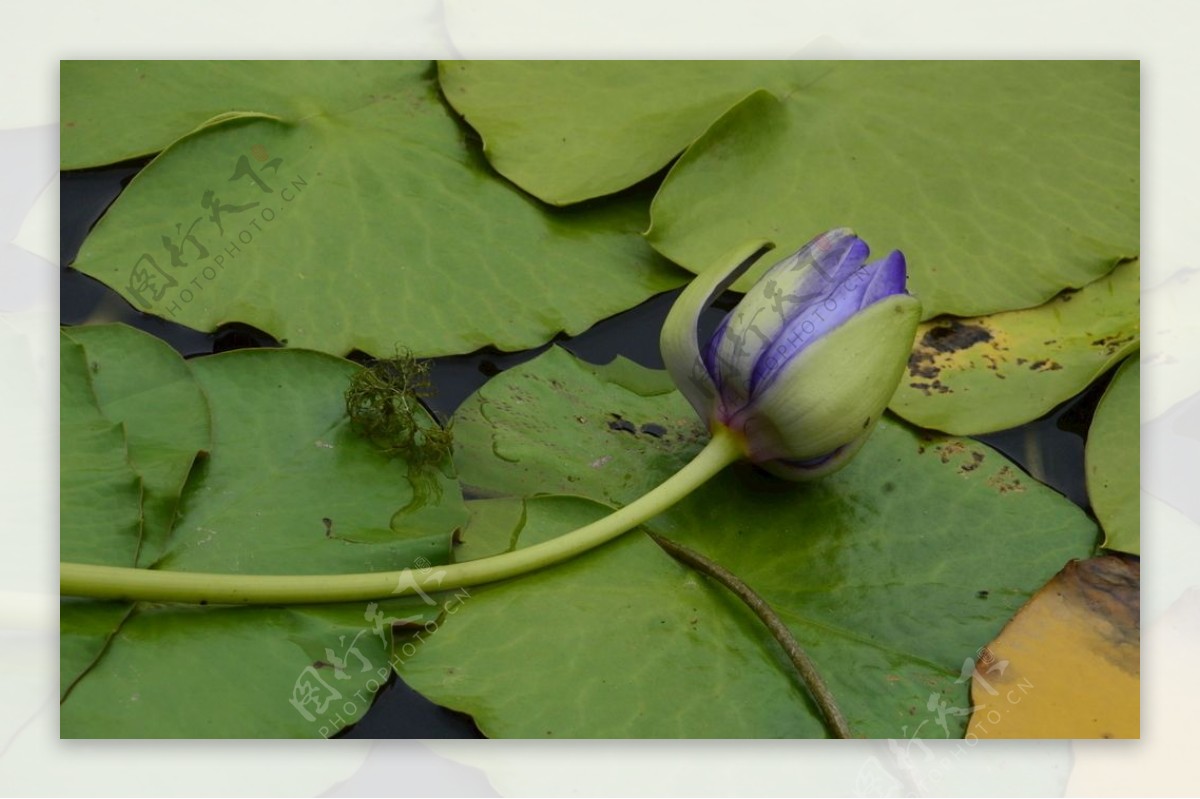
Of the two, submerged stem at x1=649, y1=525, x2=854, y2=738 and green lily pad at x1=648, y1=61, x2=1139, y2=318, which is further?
green lily pad at x1=648, y1=61, x2=1139, y2=318

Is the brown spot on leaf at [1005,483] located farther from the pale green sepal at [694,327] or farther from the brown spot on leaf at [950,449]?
the pale green sepal at [694,327]

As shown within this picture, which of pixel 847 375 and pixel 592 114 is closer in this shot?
pixel 847 375

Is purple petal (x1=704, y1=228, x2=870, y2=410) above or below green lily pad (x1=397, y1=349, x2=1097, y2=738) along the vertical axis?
above

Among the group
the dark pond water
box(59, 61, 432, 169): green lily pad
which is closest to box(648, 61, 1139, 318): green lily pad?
the dark pond water
